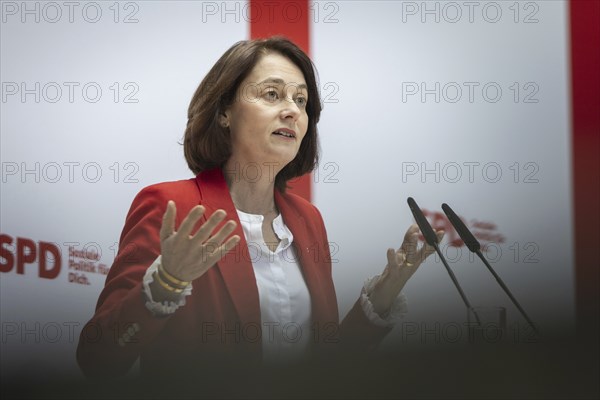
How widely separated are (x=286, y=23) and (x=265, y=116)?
0.80 feet

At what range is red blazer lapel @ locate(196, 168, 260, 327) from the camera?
1548 millimetres

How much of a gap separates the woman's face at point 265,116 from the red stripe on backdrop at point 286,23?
0.08 metres

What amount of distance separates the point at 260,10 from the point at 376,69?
0.30 m

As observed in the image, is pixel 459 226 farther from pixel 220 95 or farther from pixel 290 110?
pixel 220 95

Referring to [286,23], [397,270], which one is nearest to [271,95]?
[286,23]

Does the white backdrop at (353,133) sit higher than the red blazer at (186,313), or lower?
higher

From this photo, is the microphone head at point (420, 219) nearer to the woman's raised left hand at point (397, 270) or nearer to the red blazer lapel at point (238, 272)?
the woman's raised left hand at point (397, 270)

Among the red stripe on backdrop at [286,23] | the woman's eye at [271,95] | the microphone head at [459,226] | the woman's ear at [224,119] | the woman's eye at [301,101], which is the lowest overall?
the microphone head at [459,226]

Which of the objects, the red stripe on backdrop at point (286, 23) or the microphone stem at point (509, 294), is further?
the red stripe on backdrop at point (286, 23)

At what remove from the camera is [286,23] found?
1.72 meters

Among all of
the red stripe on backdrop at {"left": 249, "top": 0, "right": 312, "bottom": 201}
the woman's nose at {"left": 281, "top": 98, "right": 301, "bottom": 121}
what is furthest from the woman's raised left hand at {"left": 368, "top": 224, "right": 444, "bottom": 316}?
the woman's nose at {"left": 281, "top": 98, "right": 301, "bottom": 121}

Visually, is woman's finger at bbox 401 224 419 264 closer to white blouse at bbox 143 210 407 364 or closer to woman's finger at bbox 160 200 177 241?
white blouse at bbox 143 210 407 364

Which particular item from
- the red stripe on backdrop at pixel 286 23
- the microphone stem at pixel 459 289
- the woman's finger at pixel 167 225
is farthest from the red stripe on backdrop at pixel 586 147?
the woman's finger at pixel 167 225

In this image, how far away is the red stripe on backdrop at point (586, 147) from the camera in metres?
1.67
